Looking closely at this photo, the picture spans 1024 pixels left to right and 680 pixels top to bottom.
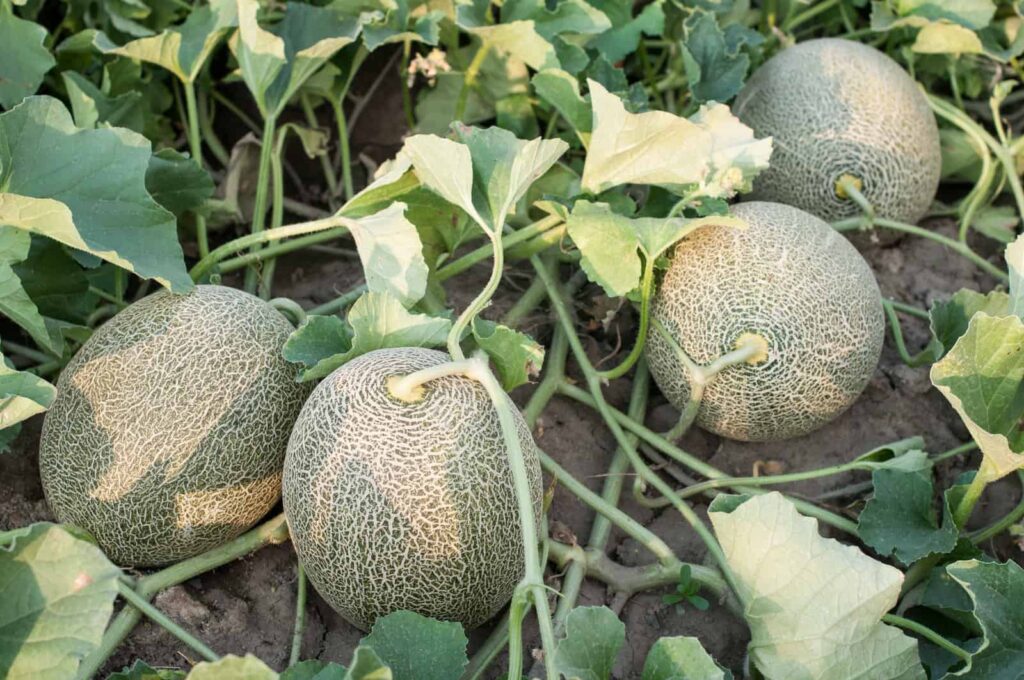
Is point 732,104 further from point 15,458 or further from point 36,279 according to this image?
point 15,458

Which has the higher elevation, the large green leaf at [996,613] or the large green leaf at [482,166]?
the large green leaf at [482,166]

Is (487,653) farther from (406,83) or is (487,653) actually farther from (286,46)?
(406,83)

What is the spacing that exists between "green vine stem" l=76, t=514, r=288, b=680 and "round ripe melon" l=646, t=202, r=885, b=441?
2.62 ft

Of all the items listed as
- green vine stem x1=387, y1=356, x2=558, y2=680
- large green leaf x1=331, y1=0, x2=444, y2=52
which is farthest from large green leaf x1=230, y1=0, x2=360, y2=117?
green vine stem x1=387, y1=356, x2=558, y2=680

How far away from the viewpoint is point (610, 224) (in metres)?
1.91

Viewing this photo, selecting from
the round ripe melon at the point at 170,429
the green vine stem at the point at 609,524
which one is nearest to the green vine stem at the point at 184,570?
the round ripe melon at the point at 170,429

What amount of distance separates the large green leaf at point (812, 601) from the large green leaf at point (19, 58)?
5.11 ft

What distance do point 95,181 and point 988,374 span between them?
1.53m

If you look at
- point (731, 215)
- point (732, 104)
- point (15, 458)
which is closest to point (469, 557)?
point (731, 215)

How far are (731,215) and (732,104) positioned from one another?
706 millimetres

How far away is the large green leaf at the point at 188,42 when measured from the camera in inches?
82.6

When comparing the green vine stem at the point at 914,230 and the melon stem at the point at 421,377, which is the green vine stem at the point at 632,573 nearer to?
the melon stem at the point at 421,377

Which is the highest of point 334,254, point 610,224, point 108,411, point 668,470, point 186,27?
point 186,27

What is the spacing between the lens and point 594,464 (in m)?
2.18
